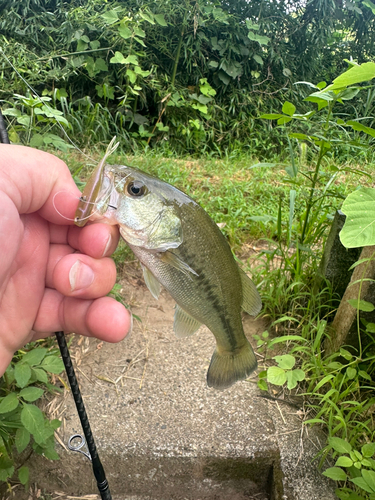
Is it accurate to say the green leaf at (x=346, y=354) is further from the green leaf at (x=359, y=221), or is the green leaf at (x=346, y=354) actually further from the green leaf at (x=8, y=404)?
the green leaf at (x=8, y=404)

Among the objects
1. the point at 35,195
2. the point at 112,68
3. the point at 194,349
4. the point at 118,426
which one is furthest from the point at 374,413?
the point at 112,68

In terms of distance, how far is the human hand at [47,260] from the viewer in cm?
118

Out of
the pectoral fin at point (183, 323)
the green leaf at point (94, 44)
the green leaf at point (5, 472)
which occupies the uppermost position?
the green leaf at point (94, 44)

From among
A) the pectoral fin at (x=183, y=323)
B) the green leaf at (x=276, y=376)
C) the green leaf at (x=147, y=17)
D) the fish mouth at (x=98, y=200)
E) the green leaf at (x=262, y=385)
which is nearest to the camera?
the fish mouth at (x=98, y=200)

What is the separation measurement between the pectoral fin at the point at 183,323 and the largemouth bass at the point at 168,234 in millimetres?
12

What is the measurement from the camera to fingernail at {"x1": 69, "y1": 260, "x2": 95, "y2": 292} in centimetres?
121

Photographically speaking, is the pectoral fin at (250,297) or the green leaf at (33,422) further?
the green leaf at (33,422)

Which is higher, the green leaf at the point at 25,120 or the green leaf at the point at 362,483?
the green leaf at the point at 25,120

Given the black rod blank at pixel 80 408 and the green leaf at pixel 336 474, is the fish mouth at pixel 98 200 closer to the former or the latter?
the black rod blank at pixel 80 408

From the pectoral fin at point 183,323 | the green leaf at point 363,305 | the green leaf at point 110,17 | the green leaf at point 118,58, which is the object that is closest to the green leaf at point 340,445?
the green leaf at point 363,305

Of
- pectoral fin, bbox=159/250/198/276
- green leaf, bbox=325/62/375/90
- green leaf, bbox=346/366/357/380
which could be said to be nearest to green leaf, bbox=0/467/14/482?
pectoral fin, bbox=159/250/198/276

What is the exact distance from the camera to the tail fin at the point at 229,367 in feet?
4.51

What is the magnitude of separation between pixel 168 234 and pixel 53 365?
3.12ft

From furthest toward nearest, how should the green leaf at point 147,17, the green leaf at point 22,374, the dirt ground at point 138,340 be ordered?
1. the green leaf at point 147,17
2. the dirt ground at point 138,340
3. the green leaf at point 22,374
